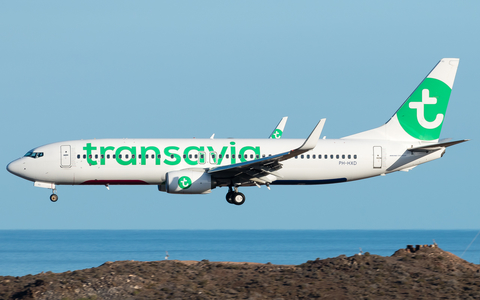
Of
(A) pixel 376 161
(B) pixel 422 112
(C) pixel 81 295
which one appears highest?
(B) pixel 422 112

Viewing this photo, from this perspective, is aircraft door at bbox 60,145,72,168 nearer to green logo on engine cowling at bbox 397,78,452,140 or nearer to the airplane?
the airplane

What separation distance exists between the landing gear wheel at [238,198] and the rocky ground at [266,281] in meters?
14.0

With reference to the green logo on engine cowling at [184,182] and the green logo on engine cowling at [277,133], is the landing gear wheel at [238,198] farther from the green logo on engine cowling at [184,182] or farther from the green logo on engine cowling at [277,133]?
the green logo on engine cowling at [277,133]

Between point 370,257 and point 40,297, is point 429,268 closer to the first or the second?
point 370,257

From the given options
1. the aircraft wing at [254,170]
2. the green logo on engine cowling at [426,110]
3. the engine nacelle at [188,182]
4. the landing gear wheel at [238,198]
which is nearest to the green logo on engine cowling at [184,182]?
the engine nacelle at [188,182]

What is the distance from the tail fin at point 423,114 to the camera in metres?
45.4

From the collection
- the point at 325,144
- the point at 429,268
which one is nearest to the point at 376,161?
the point at 325,144

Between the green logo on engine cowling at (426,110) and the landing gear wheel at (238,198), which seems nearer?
the landing gear wheel at (238,198)

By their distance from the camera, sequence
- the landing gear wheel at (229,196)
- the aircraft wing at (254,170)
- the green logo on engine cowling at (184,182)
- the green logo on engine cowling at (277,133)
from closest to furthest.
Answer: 1. the aircraft wing at (254,170)
2. the green logo on engine cowling at (184,182)
3. the landing gear wheel at (229,196)
4. the green logo on engine cowling at (277,133)

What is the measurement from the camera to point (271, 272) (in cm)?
2634

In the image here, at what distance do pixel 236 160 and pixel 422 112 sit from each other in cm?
1470

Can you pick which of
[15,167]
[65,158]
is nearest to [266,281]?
[65,158]

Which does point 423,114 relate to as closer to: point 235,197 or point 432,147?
point 432,147

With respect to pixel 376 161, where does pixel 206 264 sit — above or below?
below
